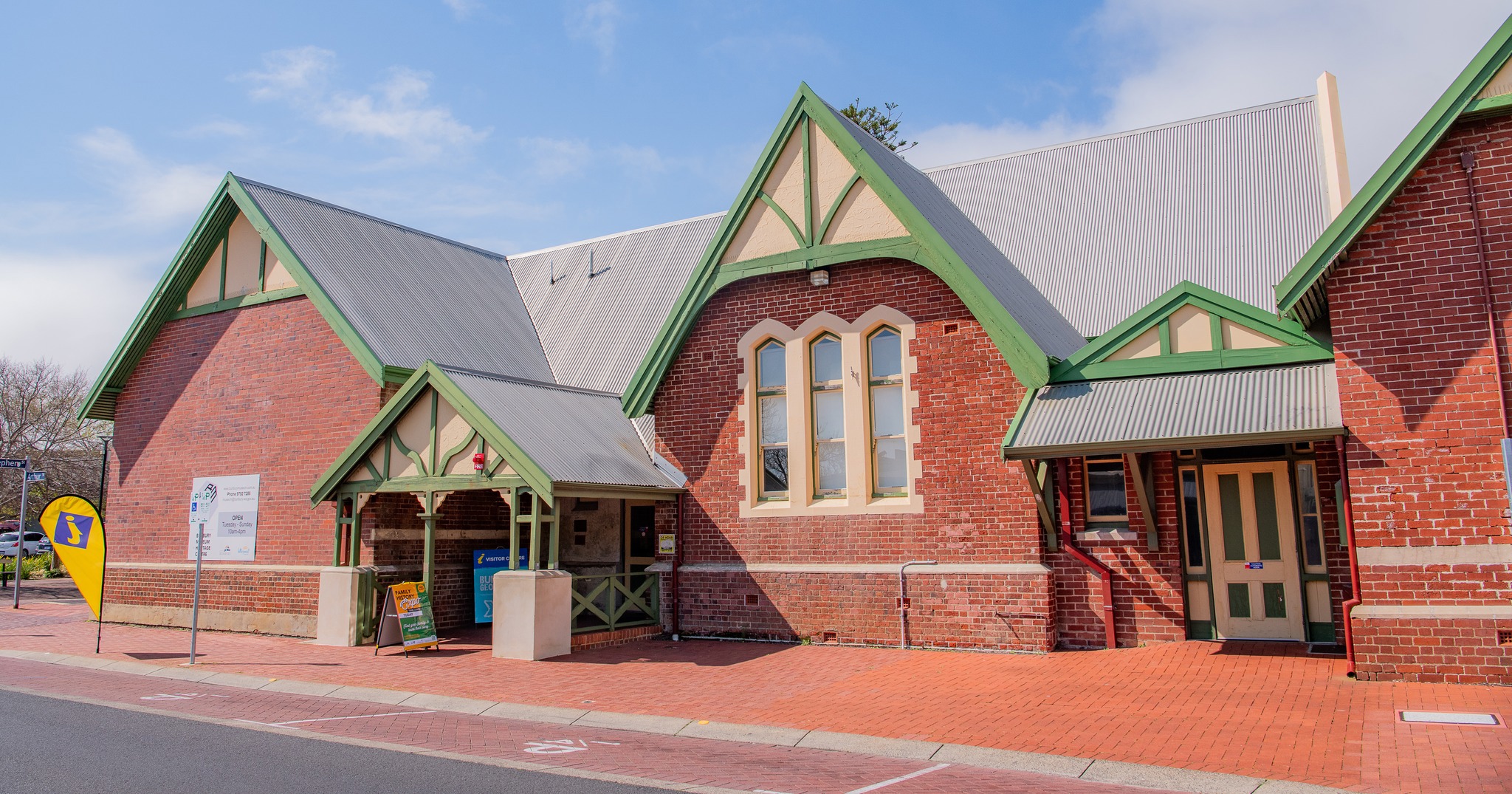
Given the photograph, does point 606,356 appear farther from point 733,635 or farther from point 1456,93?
point 1456,93

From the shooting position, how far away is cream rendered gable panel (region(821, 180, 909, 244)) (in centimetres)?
1510

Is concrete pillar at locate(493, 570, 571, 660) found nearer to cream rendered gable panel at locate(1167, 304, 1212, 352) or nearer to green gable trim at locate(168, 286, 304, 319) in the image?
green gable trim at locate(168, 286, 304, 319)

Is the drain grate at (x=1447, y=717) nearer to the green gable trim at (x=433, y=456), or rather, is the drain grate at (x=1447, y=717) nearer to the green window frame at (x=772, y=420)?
the green window frame at (x=772, y=420)

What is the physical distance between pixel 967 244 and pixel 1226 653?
702 cm

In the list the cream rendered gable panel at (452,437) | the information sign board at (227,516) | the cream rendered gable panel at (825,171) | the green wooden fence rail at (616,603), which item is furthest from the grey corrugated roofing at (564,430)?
the information sign board at (227,516)

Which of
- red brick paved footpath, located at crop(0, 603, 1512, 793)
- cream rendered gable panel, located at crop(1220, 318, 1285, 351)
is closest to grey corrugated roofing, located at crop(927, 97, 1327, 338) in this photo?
cream rendered gable panel, located at crop(1220, 318, 1285, 351)

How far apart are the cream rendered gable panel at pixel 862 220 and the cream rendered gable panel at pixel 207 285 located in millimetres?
13131

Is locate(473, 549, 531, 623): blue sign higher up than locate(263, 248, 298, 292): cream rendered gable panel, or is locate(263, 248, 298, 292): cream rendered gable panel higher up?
locate(263, 248, 298, 292): cream rendered gable panel

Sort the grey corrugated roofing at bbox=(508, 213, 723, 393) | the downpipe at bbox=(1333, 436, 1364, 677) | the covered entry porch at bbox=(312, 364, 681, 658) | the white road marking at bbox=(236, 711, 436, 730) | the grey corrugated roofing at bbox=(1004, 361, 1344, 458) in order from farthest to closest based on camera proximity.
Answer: the grey corrugated roofing at bbox=(508, 213, 723, 393), the covered entry porch at bbox=(312, 364, 681, 658), the grey corrugated roofing at bbox=(1004, 361, 1344, 458), the downpipe at bbox=(1333, 436, 1364, 677), the white road marking at bbox=(236, 711, 436, 730)

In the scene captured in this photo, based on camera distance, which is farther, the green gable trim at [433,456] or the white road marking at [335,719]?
the green gable trim at [433,456]

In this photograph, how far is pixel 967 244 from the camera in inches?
634

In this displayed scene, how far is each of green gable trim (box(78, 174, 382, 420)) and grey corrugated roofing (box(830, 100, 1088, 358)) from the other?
32.6ft

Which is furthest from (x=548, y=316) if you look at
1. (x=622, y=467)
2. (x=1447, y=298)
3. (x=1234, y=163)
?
(x=1447, y=298)

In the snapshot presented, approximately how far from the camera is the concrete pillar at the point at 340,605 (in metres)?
16.2
